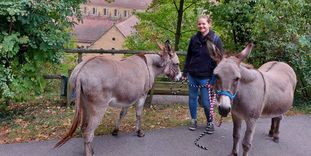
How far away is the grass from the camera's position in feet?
21.6

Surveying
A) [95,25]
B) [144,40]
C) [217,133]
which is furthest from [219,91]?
[95,25]

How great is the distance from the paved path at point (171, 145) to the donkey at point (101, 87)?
1.18 ft

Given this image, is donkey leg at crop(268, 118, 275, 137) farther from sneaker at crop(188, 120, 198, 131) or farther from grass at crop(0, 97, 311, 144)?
sneaker at crop(188, 120, 198, 131)

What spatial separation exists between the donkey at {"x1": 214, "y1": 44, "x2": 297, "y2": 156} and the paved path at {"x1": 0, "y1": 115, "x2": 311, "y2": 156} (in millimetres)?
744

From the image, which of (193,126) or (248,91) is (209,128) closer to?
(193,126)

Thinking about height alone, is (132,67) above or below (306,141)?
above

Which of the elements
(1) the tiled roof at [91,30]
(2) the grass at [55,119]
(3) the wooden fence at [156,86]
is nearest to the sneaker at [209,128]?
(2) the grass at [55,119]

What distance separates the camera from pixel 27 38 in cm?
675

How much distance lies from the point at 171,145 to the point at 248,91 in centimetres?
180

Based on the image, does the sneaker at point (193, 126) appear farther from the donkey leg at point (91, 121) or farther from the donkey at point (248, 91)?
the donkey leg at point (91, 121)

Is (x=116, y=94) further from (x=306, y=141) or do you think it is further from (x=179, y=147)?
(x=306, y=141)

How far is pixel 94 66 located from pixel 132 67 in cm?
91

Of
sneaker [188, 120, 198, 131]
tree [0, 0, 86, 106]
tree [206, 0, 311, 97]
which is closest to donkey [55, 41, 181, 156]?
sneaker [188, 120, 198, 131]

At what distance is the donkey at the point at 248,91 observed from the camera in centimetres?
459
